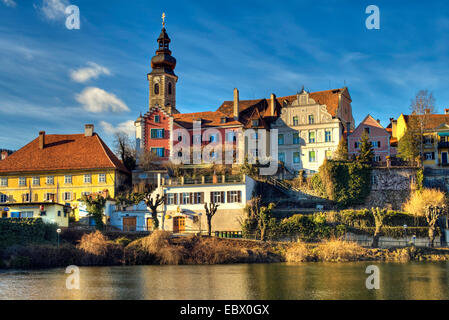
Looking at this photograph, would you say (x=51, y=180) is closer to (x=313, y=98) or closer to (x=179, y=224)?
(x=179, y=224)

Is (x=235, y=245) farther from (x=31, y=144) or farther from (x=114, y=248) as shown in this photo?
(x=31, y=144)

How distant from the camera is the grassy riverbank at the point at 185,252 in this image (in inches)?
1700

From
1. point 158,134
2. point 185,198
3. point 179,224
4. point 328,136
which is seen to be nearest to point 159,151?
point 158,134

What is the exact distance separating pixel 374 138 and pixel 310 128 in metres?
7.56

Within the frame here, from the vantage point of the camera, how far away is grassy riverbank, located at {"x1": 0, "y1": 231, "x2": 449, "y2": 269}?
142 feet

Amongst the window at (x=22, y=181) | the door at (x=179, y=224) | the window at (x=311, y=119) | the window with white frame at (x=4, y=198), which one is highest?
the window at (x=311, y=119)

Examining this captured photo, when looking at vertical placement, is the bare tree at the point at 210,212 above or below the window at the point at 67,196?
below

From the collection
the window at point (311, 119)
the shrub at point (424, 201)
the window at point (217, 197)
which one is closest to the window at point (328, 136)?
the window at point (311, 119)

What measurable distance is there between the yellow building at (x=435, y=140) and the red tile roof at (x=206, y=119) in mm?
20971

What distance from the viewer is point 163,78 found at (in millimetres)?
75812

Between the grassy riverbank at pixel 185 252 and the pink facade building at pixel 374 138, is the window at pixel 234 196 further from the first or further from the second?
the pink facade building at pixel 374 138

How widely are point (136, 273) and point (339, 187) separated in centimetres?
2684

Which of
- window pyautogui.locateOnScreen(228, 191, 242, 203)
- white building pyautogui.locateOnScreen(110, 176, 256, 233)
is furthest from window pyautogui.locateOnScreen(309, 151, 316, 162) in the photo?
window pyautogui.locateOnScreen(228, 191, 242, 203)
